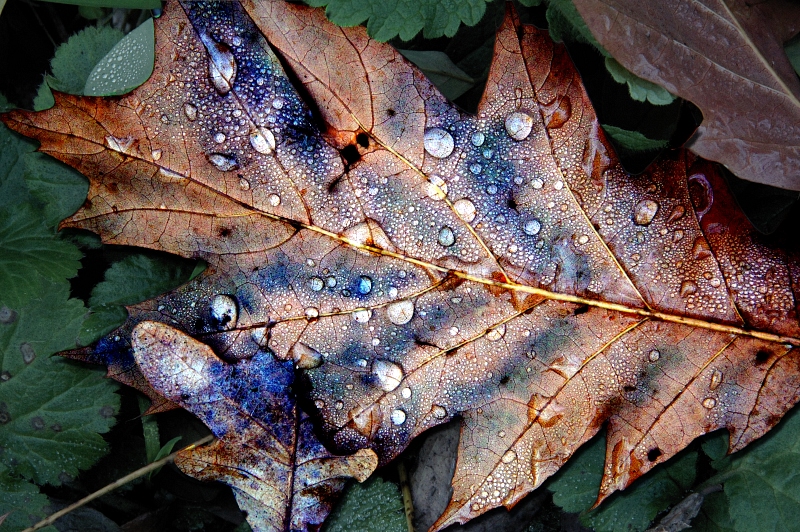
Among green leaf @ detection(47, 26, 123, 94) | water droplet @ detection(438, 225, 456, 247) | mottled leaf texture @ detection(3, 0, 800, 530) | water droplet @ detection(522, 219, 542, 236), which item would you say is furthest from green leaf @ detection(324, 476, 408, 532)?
green leaf @ detection(47, 26, 123, 94)

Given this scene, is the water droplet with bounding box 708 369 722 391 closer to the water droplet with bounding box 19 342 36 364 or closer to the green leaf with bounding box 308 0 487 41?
the green leaf with bounding box 308 0 487 41

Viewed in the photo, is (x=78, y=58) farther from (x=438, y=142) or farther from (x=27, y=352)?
(x=438, y=142)

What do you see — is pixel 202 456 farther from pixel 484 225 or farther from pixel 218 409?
pixel 484 225

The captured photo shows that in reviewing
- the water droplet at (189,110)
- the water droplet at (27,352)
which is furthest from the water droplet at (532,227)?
the water droplet at (27,352)

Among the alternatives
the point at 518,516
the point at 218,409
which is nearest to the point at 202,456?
the point at 218,409

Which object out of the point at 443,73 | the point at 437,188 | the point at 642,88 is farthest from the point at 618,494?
the point at 443,73
